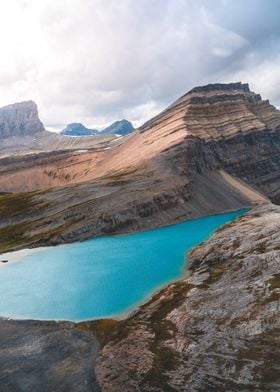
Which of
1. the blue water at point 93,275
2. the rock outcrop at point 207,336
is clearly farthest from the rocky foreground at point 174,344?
the blue water at point 93,275

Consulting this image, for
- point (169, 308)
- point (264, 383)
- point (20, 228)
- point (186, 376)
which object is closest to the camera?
point (264, 383)

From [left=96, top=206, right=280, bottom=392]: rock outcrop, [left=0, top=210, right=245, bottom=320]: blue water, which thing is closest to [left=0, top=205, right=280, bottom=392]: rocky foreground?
[left=96, top=206, right=280, bottom=392]: rock outcrop

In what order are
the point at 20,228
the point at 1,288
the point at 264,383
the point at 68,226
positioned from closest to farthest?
the point at 264,383 < the point at 1,288 < the point at 68,226 < the point at 20,228

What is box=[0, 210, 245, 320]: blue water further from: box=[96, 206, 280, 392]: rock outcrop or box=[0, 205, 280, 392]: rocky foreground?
box=[96, 206, 280, 392]: rock outcrop

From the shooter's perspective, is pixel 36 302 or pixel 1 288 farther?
pixel 1 288

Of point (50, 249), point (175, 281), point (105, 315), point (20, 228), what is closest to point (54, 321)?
point (105, 315)

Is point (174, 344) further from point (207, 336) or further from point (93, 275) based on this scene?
point (93, 275)

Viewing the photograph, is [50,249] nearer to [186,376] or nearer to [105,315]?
[105,315]

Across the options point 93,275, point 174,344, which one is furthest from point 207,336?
point 93,275
